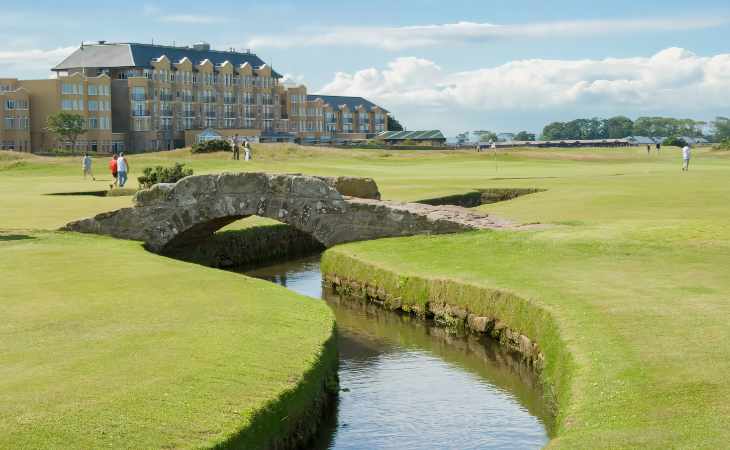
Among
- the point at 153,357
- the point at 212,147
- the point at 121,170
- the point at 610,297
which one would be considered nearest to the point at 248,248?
the point at 610,297

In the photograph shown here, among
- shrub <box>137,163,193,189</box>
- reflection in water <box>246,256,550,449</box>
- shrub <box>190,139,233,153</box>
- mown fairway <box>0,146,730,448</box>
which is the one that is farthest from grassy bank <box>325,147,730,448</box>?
shrub <box>190,139,233,153</box>

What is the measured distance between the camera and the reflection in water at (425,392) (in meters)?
15.4

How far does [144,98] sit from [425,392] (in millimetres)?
153968

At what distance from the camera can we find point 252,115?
19262cm

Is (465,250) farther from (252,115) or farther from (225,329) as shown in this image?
(252,115)

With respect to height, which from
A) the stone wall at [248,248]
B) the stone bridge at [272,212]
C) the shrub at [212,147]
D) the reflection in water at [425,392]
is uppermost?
the shrub at [212,147]

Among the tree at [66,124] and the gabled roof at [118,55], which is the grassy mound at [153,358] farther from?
the gabled roof at [118,55]

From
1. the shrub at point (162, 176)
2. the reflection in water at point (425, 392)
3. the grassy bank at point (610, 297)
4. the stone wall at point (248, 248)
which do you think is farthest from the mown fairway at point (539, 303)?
the shrub at point (162, 176)

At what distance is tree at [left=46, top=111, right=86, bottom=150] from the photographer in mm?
148750

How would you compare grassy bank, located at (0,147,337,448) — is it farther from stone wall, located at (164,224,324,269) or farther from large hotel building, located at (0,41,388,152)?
large hotel building, located at (0,41,388,152)

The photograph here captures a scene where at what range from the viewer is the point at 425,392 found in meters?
18.0

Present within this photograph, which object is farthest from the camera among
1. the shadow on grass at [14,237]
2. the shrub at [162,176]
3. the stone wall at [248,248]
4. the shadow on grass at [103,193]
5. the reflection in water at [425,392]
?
the shadow on grass at [103,193]

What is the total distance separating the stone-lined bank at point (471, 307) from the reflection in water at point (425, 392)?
0.33 meters

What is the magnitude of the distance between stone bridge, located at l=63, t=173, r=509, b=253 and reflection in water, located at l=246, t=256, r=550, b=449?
6541mm
